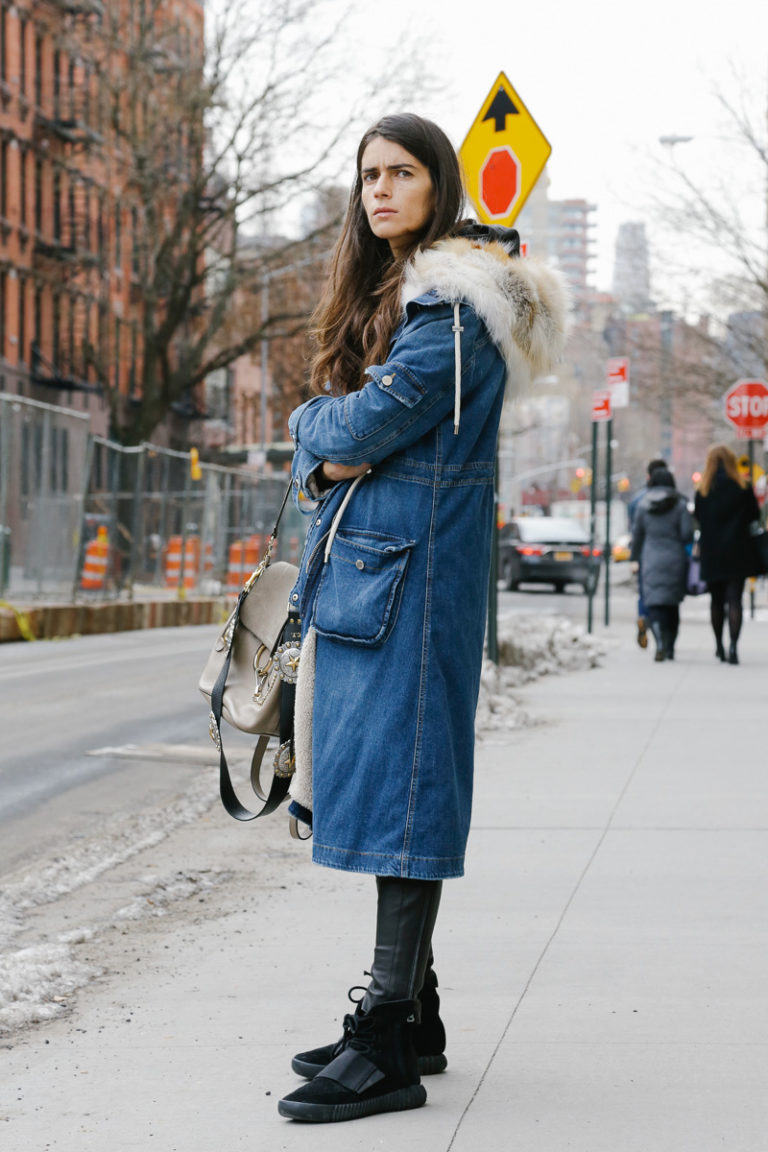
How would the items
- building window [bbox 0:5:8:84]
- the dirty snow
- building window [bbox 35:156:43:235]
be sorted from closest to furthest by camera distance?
the dirty snow → building window [bbox 0:5:8:84] → building window [bbox 35:156:43:235]

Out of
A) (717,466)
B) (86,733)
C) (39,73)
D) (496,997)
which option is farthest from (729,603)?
(39,73)

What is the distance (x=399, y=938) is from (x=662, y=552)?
1296cm

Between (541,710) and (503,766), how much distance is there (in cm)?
266

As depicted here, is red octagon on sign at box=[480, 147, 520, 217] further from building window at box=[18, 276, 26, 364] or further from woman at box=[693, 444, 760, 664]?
building window at box=[18, 276, 26, 364]

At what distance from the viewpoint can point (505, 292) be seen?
3668 millimetres

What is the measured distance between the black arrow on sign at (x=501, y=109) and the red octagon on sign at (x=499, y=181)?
0.46 feet

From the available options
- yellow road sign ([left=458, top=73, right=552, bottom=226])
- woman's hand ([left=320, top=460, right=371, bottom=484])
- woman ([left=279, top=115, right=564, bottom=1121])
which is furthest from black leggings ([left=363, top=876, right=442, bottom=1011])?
yellow road sign ([left=458, top=73, right=552, bottom=226])

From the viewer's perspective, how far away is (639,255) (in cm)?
3453

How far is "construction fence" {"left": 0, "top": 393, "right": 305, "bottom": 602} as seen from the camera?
774 inches

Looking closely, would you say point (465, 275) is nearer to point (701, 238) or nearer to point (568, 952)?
point (568, 952)

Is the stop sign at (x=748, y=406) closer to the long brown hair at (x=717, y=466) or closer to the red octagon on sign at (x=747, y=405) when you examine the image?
the red octagon on sign at (x=747, y=405)

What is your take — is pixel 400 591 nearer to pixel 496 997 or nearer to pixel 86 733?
pixel 496 997

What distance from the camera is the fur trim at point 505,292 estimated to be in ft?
11.7

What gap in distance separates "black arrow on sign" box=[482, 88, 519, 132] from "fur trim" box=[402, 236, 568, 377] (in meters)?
6.57
